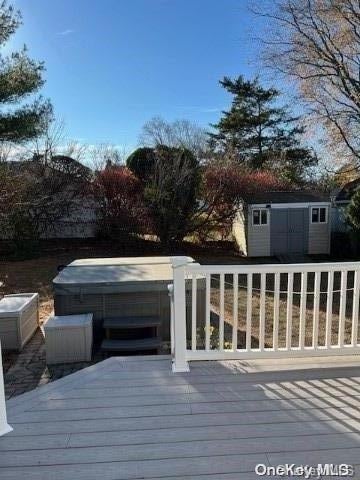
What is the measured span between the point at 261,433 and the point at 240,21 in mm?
10736

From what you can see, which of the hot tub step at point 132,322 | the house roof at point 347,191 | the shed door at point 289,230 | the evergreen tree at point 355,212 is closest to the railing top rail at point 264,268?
the hot tub step at point 132,322

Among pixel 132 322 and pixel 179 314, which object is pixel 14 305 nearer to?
pixel 132 322

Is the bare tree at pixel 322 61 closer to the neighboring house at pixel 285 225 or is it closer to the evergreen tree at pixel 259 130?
the neighboring house at pixel 285 225

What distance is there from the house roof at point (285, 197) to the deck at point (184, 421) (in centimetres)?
971

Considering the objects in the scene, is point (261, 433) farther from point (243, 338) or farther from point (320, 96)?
point (320, 96)

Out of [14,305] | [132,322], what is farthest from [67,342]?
[14,305]

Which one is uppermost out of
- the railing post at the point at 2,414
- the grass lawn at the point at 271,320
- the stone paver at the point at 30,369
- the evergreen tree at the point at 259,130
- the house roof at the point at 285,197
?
the evergreen tree at the point at 259,130

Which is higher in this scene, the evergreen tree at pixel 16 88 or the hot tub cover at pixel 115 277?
the evergreen tree at pixel 16 88

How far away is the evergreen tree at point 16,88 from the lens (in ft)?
25.6

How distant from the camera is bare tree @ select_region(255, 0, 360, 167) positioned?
10227mm

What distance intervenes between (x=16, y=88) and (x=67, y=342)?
239 inches

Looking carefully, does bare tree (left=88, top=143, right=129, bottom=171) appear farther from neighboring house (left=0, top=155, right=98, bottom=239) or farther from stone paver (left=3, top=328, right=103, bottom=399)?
stone paver (left=3, top=328, right=103, bottom=399)

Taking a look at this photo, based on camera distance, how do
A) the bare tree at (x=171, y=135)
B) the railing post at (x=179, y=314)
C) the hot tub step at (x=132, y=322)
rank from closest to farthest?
the railing post at (x=179, y=314), the hot tub step at (x=132, y=322), the bare tree at (x=171, y=135)

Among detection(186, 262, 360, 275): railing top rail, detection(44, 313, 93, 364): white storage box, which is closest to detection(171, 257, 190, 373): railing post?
detection(186, 262, 360, 275): railing top rail
